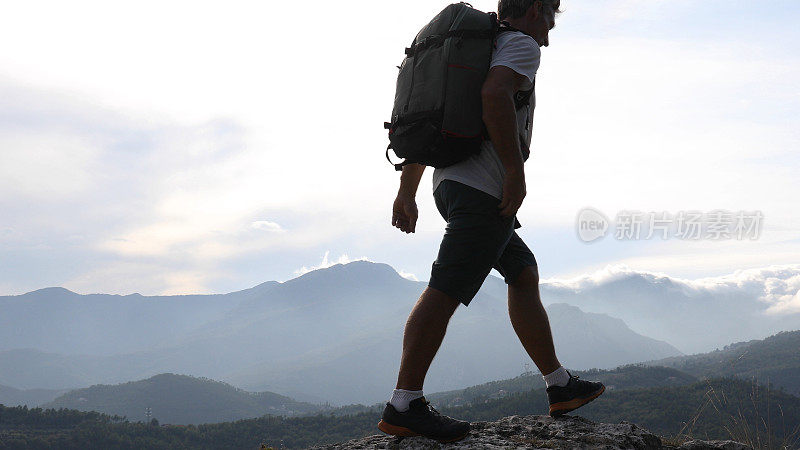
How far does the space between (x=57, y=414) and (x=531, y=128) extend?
13822 cm

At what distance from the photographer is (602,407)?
94.4 meters

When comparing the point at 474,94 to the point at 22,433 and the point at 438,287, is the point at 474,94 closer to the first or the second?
the point at 438,287

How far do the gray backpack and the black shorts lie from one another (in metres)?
0.22

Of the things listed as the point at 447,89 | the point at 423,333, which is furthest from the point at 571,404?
the point at 447,89

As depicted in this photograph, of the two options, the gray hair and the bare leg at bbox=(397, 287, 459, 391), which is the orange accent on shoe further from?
the gray hair

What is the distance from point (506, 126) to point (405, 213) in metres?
0.98

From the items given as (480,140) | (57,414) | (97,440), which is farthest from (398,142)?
(57,414)

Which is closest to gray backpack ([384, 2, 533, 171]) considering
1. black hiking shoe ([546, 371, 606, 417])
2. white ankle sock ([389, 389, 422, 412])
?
white ankle sock ([389, 389, 422, 412])

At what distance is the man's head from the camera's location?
2723 millimetres

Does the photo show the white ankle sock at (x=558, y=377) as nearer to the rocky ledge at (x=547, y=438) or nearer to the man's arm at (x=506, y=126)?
the rocky ledge at (x=547, y=438)

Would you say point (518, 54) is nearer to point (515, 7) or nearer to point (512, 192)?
point (515, 7)

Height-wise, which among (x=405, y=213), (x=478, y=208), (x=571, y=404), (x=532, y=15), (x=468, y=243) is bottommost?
(x=571, y=404)

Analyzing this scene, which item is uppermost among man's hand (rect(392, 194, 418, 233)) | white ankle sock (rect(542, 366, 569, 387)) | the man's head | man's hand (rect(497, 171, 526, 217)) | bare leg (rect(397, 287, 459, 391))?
the man's head

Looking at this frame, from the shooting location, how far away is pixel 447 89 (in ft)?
7.93
